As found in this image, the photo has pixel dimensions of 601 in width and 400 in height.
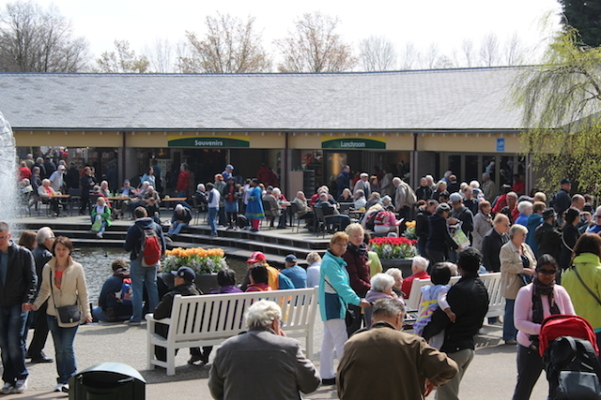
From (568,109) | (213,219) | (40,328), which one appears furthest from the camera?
(213,219)

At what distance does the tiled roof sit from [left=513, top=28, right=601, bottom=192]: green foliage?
5.15 meters

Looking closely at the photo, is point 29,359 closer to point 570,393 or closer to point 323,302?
point 323,302

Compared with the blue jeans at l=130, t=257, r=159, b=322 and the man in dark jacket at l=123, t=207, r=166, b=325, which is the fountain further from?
the blue jeans at l=130, t=257, r=159, b=322

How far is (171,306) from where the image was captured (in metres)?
9.18

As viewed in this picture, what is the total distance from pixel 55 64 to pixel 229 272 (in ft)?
196

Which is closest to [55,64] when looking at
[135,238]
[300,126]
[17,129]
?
[17,129]

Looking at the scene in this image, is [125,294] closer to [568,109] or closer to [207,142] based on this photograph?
[568,109]

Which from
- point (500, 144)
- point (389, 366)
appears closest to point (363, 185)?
point (500, 144)

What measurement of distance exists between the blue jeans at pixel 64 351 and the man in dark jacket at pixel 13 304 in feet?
1.10

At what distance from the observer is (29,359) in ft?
31.3

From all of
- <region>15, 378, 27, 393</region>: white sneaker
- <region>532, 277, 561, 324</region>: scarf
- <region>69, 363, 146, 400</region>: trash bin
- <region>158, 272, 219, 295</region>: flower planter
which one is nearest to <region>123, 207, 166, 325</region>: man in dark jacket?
<region>158, 272, 219, 295</region>: flower planter

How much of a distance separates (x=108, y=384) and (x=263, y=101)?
89.8ft

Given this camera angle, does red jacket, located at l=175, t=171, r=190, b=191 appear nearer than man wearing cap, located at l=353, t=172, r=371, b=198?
No

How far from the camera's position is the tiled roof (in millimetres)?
28859
